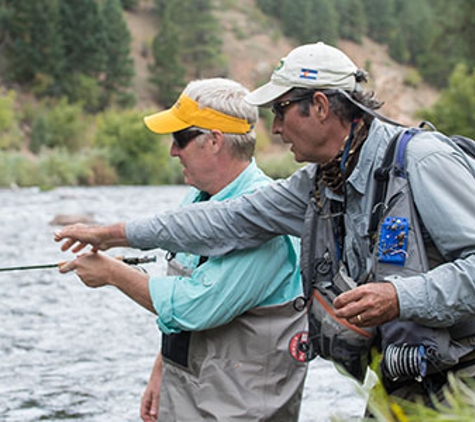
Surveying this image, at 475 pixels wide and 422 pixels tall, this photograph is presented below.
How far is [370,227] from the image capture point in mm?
2625

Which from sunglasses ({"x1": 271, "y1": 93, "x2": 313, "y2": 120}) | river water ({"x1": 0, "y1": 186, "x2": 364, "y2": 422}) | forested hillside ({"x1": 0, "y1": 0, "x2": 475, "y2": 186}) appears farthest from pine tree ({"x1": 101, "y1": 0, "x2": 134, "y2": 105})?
sunglasses ({"x1": 271, "y1": 93, "x2": 313, "y2": 120})

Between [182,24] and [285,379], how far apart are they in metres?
94.6

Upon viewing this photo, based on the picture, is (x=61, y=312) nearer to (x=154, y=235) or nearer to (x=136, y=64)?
(x=154, y=235)

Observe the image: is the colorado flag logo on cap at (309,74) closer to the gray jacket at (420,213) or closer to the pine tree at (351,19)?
the gray jacket at (420,213)

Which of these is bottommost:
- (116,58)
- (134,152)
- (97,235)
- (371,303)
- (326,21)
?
(134,152)

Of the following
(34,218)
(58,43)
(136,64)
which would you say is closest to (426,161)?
(34,218)

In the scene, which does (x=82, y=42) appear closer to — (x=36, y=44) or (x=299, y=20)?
(x=36, y=44)

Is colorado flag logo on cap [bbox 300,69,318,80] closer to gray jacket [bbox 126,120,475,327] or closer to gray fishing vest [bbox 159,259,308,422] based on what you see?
gray jacket [bbox 126,120,475,327]

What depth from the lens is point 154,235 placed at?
3.32m

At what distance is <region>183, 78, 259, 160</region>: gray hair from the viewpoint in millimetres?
3379

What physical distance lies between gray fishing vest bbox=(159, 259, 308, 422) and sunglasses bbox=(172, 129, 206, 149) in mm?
687

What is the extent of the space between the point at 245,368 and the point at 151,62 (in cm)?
9429

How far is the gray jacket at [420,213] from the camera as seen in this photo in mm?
2441

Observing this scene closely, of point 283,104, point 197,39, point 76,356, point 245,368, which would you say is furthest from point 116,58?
point 283,104
